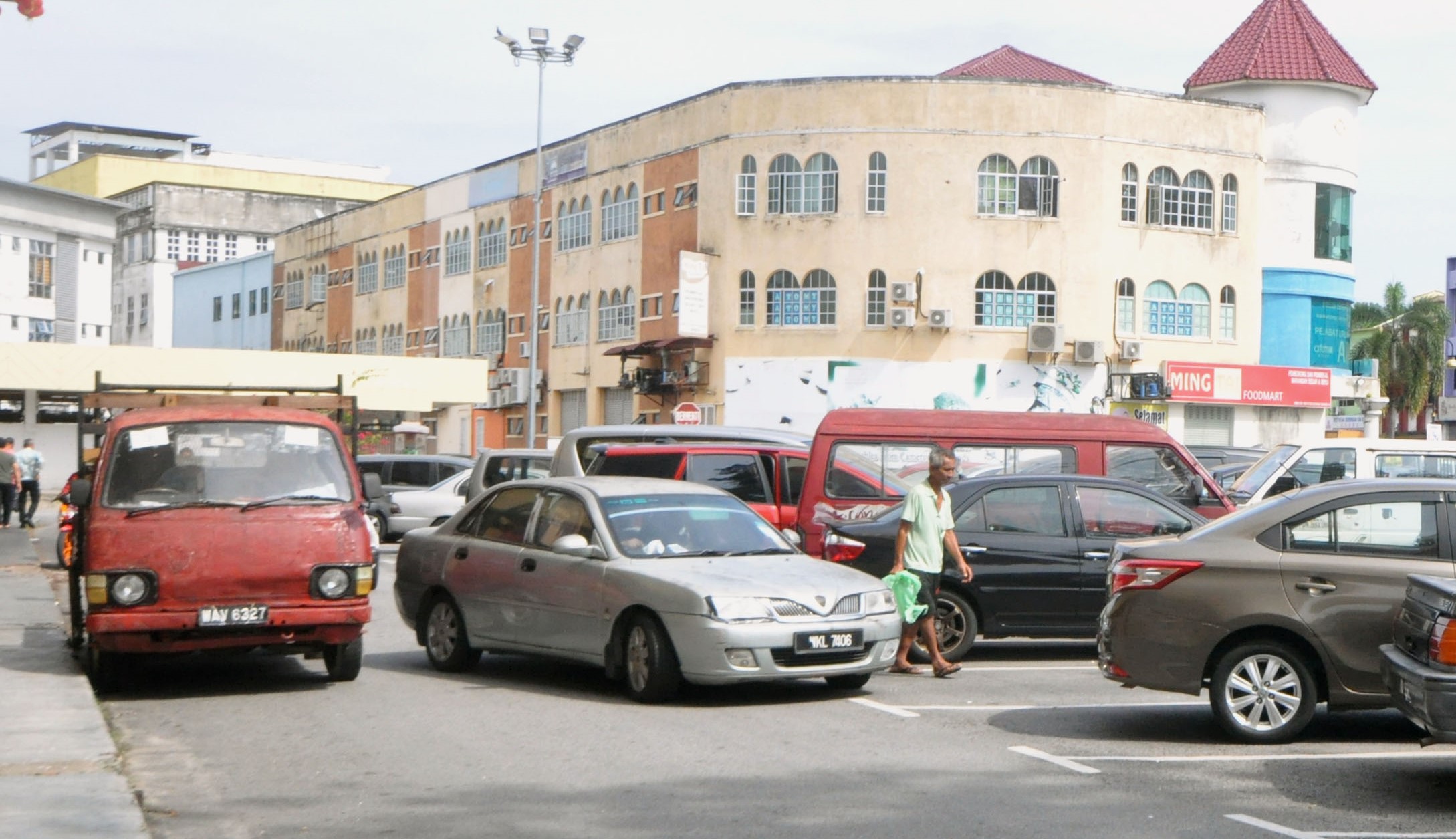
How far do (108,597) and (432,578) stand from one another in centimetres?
280

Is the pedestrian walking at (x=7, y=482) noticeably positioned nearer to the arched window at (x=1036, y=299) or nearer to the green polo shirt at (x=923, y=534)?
the green polo shirt at (x=923, y=534)

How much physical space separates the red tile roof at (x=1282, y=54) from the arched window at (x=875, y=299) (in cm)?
1361

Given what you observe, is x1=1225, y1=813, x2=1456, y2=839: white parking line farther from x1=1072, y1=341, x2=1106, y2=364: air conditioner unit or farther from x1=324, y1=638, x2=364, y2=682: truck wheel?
x1=1072, y1=341, x2=1106, y2=364: air conditioner unit

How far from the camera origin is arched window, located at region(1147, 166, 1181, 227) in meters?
49.9

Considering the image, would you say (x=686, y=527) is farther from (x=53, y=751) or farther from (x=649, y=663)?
(x=53, y=751)

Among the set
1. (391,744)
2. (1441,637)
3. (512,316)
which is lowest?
(391,744)

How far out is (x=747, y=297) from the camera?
50.2 m

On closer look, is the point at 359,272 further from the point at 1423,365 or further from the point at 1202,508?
the point at 1202,508

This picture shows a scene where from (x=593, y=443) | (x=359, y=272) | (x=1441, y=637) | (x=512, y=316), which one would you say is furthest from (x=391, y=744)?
(x=359, y=272)

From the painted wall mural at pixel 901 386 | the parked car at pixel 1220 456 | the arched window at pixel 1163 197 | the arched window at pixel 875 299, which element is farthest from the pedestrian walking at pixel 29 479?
the arched window at pixel 1163 197

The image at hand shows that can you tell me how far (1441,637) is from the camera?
315 inches

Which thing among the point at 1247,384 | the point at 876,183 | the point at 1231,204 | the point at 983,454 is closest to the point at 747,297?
the point at 876,183

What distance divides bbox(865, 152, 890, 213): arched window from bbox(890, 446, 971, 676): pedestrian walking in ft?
119

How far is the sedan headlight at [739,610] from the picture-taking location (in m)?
11.0
